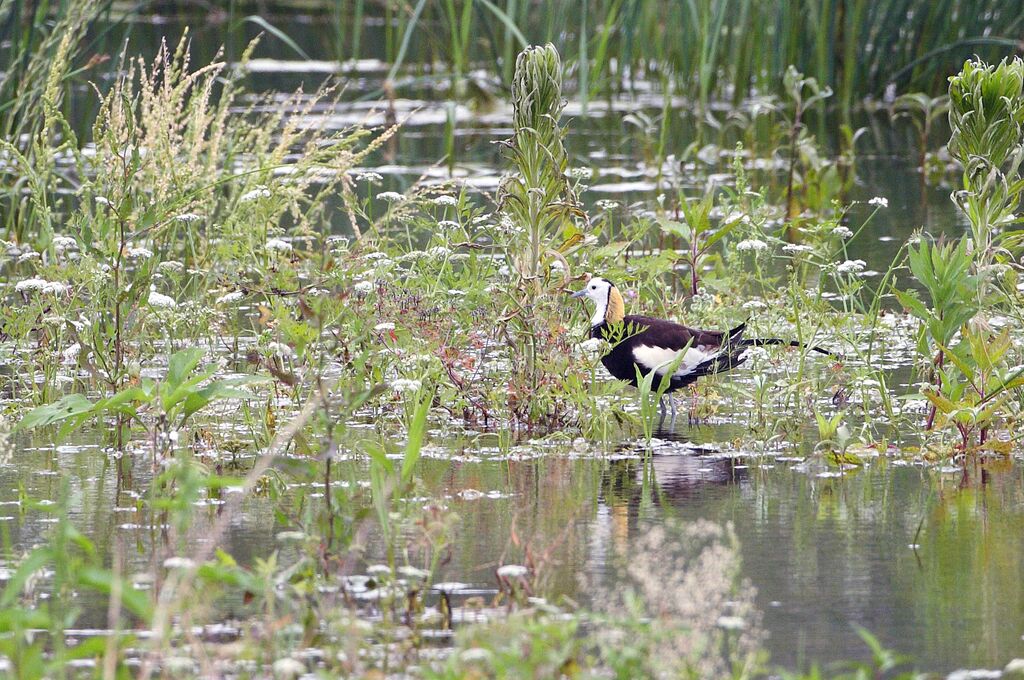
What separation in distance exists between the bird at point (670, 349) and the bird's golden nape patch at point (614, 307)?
85mm

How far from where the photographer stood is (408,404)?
6520mm

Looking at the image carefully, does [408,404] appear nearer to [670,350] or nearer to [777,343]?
[670,350]

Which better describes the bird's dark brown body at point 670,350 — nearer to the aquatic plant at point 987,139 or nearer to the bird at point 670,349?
the bird at point 670,349

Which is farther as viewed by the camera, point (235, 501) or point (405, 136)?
point (405, 136)

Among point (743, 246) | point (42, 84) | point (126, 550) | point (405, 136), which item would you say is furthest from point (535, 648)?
point (405, 136)

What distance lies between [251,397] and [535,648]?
2.54m

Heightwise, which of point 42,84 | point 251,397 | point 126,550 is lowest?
point 126,550

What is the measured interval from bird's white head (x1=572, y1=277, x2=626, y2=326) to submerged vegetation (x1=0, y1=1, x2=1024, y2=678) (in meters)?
0.08

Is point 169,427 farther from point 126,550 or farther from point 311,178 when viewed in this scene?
point 311,178

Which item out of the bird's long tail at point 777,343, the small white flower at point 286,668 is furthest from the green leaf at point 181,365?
the bird's long tail at point 777,343

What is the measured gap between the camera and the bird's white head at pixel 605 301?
705cm

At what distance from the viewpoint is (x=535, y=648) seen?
351 cm

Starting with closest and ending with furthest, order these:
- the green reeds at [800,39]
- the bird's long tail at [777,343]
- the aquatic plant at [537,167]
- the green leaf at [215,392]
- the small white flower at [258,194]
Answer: the green leaf at [215,392] → the aquatic plant at [537,167] → the bird's long tail at [777,343] → the small white flower at [258,194] → the green reeds at [800,39]

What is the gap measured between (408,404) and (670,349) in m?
1.08
